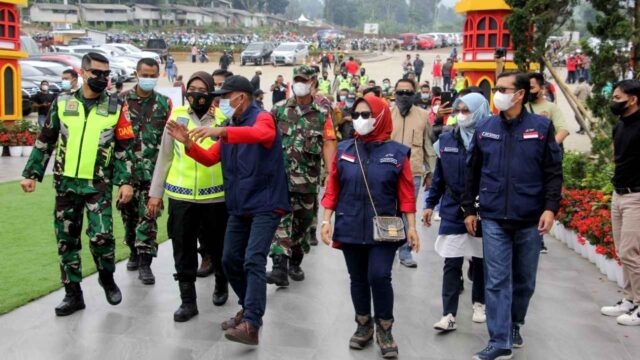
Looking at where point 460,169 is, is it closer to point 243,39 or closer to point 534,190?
point 534,190

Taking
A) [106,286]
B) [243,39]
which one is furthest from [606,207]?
[243,39]

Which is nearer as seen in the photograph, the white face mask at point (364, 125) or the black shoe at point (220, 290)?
the white face mask at point (364, 125)

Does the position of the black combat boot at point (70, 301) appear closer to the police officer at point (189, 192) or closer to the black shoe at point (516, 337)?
the police officer at point (189, 192)

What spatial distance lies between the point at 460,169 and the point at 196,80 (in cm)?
219

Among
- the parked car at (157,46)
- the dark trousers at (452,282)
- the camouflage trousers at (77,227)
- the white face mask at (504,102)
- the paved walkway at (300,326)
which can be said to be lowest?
the paved walkway at (300,326)

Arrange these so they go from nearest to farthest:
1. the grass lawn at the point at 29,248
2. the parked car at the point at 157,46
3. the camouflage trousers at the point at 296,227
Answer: the grass lawn at the point at 29,248
the camouflage trousers at the point at 296,227
the parked car at the point at 157,46

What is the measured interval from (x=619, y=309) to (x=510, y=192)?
2137 millimetres

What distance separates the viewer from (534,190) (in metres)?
5.46

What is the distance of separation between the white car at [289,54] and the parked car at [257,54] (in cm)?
70

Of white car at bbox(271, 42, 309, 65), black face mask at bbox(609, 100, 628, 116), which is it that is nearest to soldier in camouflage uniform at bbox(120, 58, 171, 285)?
black face mask at bbox(609, 100, 628, 116)

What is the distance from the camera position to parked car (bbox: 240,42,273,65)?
50.6 metres

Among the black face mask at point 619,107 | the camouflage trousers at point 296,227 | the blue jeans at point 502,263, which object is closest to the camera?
the blue jeans at point 502,263

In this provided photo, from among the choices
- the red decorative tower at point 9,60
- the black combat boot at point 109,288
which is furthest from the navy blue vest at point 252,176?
the red decorative tower at point 9,60

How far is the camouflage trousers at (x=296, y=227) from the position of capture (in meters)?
7.52
